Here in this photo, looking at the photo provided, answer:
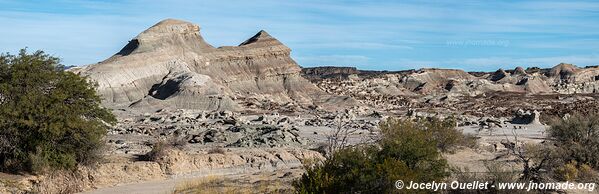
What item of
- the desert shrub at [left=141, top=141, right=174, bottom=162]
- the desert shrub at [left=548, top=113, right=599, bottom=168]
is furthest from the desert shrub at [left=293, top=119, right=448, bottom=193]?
the desert shrub at [left=141, top=141, right=174, bottom=162]

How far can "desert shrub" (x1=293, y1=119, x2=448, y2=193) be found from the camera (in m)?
14.2

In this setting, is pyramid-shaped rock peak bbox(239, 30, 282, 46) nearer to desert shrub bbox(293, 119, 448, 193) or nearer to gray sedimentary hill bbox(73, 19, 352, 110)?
gray sedimentary hill bbox(73, 19, 352, 110)

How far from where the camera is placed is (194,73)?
221 feet

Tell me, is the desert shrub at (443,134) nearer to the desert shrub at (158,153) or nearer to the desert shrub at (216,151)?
the desert shrub at (216,151)

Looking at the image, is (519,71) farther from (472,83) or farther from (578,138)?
(578,138)

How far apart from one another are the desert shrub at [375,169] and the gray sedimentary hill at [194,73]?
1776 inches

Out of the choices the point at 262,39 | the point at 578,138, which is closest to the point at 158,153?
the point at 578,138

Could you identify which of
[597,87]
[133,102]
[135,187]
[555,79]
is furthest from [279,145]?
[555,79]

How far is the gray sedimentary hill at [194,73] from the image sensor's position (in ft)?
207

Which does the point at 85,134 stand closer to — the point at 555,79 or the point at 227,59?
the point at 227,59

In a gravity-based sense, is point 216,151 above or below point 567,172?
below

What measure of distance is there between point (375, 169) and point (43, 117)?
13.7 m

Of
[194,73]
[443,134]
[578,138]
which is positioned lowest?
[443,134]

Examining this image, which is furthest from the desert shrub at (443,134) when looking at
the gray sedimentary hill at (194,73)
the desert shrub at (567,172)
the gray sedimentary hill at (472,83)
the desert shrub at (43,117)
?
the gray sedimentary hill at (472,83)
